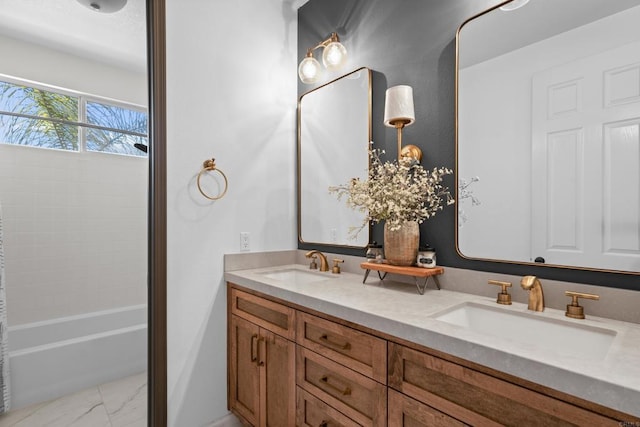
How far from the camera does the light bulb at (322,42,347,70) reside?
189 centimetres

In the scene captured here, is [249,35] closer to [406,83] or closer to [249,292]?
[406,83]

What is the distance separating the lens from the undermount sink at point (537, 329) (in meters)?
0.92

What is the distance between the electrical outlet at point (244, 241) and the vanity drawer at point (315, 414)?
36.1 inches

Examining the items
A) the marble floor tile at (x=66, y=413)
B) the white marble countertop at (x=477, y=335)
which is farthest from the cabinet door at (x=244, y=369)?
the marble floor tile at (x=66, y=413)

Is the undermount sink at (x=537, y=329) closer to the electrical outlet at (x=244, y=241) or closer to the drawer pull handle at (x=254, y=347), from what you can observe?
the drawer pull handle at (x=254, y=347)

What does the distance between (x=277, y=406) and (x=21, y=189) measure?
5.50ft

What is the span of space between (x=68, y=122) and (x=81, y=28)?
49cm

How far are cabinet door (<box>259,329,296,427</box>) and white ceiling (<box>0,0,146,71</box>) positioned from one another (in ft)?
5.22

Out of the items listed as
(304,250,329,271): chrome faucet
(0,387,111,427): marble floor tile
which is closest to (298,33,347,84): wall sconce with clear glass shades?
(304,250,329,271): chrome faucet

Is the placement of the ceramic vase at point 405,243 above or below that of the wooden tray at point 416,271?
above

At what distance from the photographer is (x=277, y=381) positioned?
57.6 inches

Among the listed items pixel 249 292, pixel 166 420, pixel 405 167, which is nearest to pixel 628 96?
pixel 405 167

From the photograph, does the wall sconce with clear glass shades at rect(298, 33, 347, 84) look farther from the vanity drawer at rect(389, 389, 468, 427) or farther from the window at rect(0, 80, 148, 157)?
the vanity drawer at rect(389, 389, 468, 427)

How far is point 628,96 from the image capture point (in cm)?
99
